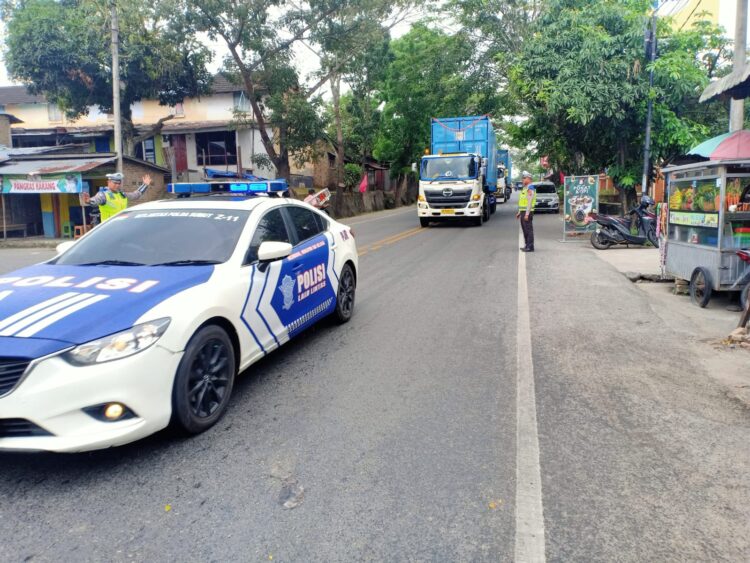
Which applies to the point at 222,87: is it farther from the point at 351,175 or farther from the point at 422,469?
the point at 422,469

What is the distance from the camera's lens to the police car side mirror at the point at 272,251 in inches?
185

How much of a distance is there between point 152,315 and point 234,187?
2.88m

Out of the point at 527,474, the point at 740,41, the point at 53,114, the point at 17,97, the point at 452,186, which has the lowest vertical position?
the point at 527,474

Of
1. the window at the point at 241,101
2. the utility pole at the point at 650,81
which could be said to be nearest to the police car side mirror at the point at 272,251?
the utility pole at the point at 650,81

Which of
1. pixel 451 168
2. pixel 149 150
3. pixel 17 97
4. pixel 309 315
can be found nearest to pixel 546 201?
pixel 451 168

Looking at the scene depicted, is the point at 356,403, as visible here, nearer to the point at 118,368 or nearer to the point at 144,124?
the point at 118,368

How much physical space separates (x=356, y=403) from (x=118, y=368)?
1799 mm

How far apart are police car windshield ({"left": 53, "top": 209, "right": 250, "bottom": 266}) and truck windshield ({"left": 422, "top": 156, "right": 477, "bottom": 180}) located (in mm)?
16502

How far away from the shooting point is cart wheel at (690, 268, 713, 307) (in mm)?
7789

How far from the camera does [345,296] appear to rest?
22.9ft

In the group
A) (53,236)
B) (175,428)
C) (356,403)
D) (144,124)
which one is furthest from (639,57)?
(144,124)

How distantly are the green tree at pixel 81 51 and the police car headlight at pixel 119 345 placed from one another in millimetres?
22609

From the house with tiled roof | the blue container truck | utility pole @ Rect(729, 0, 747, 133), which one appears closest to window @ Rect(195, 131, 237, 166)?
the house with tiled roof

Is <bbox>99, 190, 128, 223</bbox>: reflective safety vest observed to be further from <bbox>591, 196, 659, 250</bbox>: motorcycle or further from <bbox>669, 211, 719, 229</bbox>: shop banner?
<bbox>591, 196, 659, 250</bbox>: motorcycle
